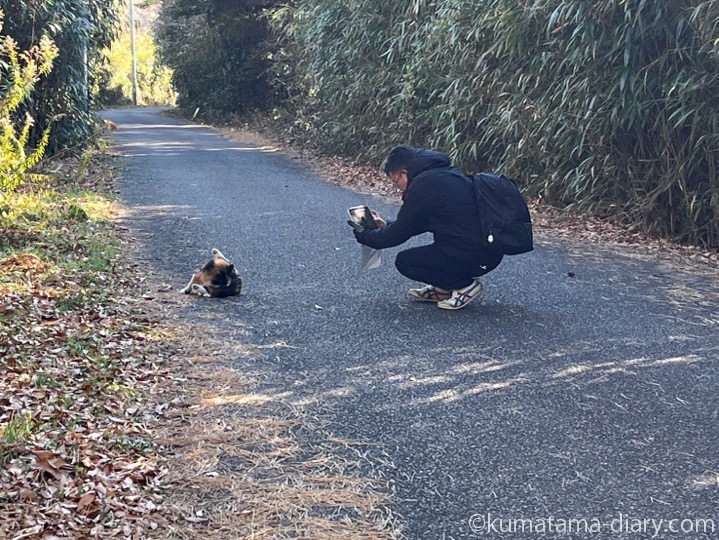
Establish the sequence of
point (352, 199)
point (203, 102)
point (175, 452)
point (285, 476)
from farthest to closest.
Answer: point (203, 102) < point (352, 199) < point (175, 452) < point (285, 476)

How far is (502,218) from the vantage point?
5387 millimetres

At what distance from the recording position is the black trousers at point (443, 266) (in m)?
5.56

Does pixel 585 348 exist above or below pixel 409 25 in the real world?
below

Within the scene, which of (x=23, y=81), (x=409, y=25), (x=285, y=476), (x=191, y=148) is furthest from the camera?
(x=191, y=148)

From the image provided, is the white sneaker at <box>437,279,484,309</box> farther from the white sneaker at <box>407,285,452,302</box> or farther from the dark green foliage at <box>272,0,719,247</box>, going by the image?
the dark green foliage at <box>272,0,719,247</box>

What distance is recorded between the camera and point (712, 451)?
3502 mm

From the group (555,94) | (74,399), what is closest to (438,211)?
(74,399)

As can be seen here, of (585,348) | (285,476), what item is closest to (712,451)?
(585,348)

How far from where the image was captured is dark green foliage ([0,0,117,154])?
37.7 ft

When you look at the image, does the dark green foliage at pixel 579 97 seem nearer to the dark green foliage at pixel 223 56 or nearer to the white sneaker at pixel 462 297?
the white sneaker at pixel 462 297

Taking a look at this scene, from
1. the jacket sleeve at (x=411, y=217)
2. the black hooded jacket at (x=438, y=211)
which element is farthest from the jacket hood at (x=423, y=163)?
the jacket sleeve at (x=411, y=217)

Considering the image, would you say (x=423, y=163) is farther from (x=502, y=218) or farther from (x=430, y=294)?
(x=430, y=294)

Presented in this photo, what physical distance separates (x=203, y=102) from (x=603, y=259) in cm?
2387

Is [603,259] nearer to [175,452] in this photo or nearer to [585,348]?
[585,348]
